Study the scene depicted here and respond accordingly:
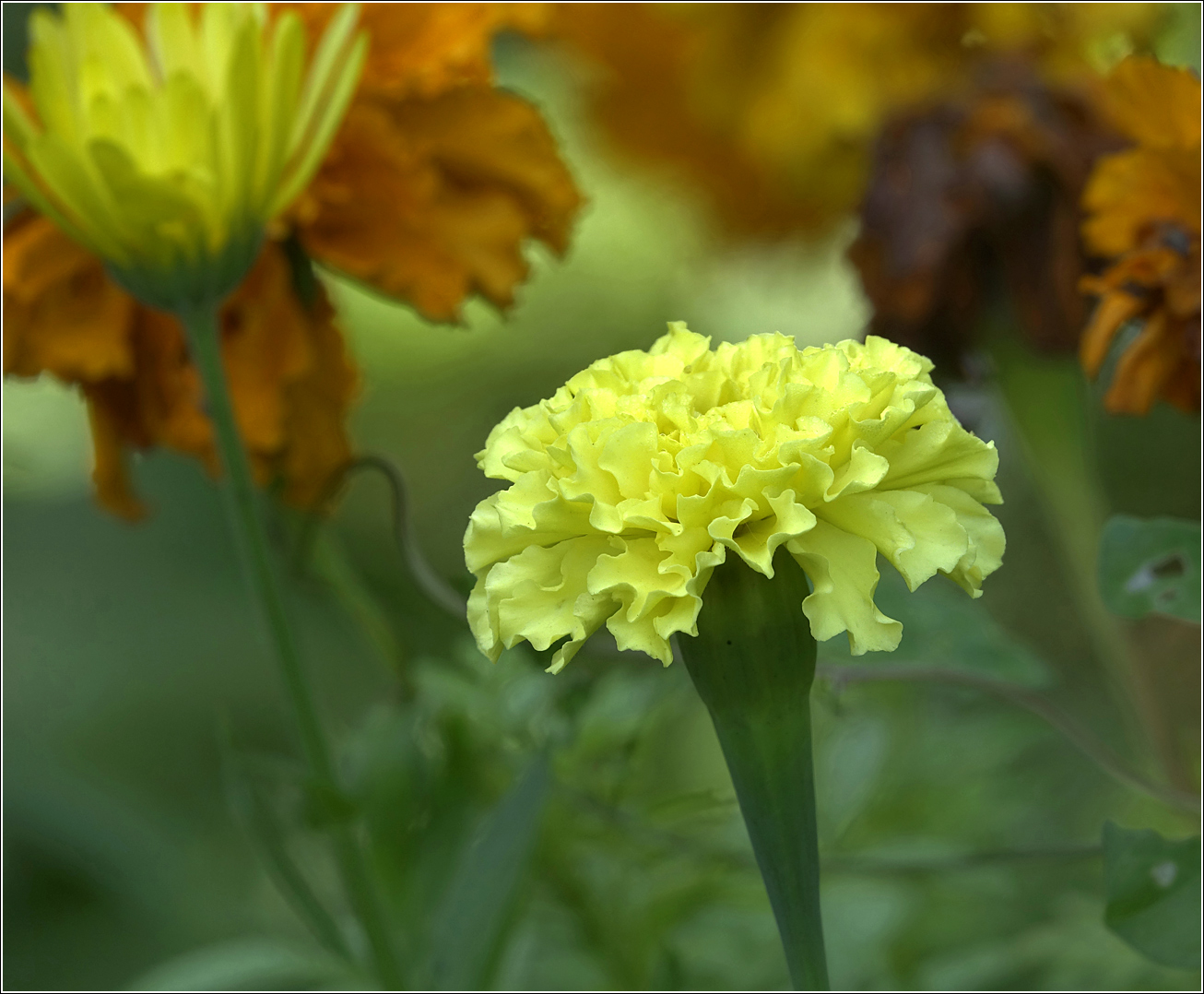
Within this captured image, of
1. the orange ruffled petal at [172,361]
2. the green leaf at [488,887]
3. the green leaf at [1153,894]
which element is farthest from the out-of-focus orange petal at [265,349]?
the green leaf at [1153,894]

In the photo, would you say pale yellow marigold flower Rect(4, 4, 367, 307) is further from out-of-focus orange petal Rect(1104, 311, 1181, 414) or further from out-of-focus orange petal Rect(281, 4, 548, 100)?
out-of-focus orange petal Rect(1104, 311, 1181, 414)

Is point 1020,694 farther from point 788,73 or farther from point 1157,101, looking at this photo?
point 788,73

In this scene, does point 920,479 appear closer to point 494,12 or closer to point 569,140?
point 494,12

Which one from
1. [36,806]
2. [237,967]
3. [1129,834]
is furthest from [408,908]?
[36,806]

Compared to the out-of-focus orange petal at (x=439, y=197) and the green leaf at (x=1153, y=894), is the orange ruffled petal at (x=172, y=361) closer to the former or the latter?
the out-of-focus orange petal at (x=439, y=197)

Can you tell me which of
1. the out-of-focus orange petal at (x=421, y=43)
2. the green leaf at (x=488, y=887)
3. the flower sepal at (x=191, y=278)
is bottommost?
the green leaf at (x=488, y=887)
